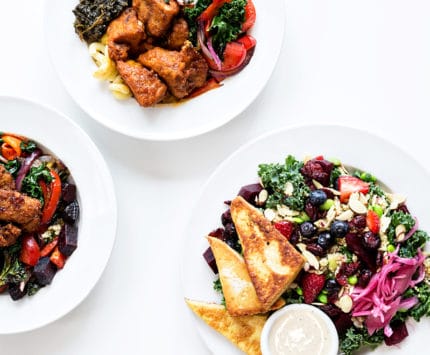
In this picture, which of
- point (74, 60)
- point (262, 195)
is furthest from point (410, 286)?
point (74, 60)

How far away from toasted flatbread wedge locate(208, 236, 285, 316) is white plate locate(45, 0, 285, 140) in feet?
2.42

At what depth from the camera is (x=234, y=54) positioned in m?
4.26

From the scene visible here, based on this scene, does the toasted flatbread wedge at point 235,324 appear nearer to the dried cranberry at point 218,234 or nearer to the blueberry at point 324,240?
the dried cranberry at point 218,234

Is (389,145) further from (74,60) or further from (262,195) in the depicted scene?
(74,60)

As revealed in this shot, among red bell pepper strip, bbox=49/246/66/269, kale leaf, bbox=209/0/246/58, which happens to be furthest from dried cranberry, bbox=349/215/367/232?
red bell pepper strip, bbox=49/246/66/269

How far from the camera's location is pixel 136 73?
425 cm

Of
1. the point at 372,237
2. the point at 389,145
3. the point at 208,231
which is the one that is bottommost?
the point at 208,231

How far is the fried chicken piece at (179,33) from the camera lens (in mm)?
4297

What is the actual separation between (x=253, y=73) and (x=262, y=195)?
0.75 metres

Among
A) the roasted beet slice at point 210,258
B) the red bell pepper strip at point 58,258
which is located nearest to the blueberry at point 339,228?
Result: the roasted beet slice at point 210,258

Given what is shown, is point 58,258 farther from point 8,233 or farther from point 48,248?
point 8,233

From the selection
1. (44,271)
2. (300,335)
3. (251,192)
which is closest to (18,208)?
(44,271)

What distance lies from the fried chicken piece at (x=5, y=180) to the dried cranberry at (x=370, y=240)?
213 centimetres

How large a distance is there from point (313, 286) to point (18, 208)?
179cm
